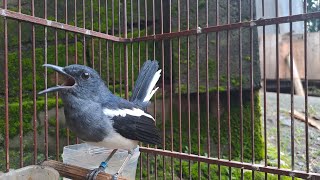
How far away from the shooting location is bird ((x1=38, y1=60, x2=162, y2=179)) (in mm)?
1570

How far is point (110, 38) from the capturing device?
2.50m

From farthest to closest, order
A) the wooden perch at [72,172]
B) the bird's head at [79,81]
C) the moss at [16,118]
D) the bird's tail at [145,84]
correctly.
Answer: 1. the moss at [16,118]
2. the bird's tail at [145,84]
3. the wooden perch at [72,172]
4. the bird's head at [79,81]

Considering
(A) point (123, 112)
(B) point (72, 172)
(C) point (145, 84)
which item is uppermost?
(C) point (145, 84)

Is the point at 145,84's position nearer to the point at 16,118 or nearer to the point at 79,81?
the point at 79,81

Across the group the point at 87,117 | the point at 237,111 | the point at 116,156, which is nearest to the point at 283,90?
the point at 237,111

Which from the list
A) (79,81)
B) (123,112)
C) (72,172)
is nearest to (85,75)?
(79,81)

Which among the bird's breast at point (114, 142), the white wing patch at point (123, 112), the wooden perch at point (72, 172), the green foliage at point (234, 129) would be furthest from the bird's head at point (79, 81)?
the green foliage at point (234, 129)

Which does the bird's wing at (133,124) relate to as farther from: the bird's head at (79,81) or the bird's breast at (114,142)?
the bird's head at (79,81)

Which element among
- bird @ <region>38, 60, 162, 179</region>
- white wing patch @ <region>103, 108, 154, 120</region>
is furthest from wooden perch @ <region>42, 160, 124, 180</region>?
white wing patch @ <region>103, 108, 154, 120</region>

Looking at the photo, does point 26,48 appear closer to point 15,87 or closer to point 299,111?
point 15,87

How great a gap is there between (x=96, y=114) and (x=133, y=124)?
0.80 ft

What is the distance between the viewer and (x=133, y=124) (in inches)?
69.6

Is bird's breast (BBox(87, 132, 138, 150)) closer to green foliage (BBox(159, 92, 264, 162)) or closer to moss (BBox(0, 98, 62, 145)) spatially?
moss (BBox(0, 98, 62, 145))

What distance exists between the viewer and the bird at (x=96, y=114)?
1570 millimetres
